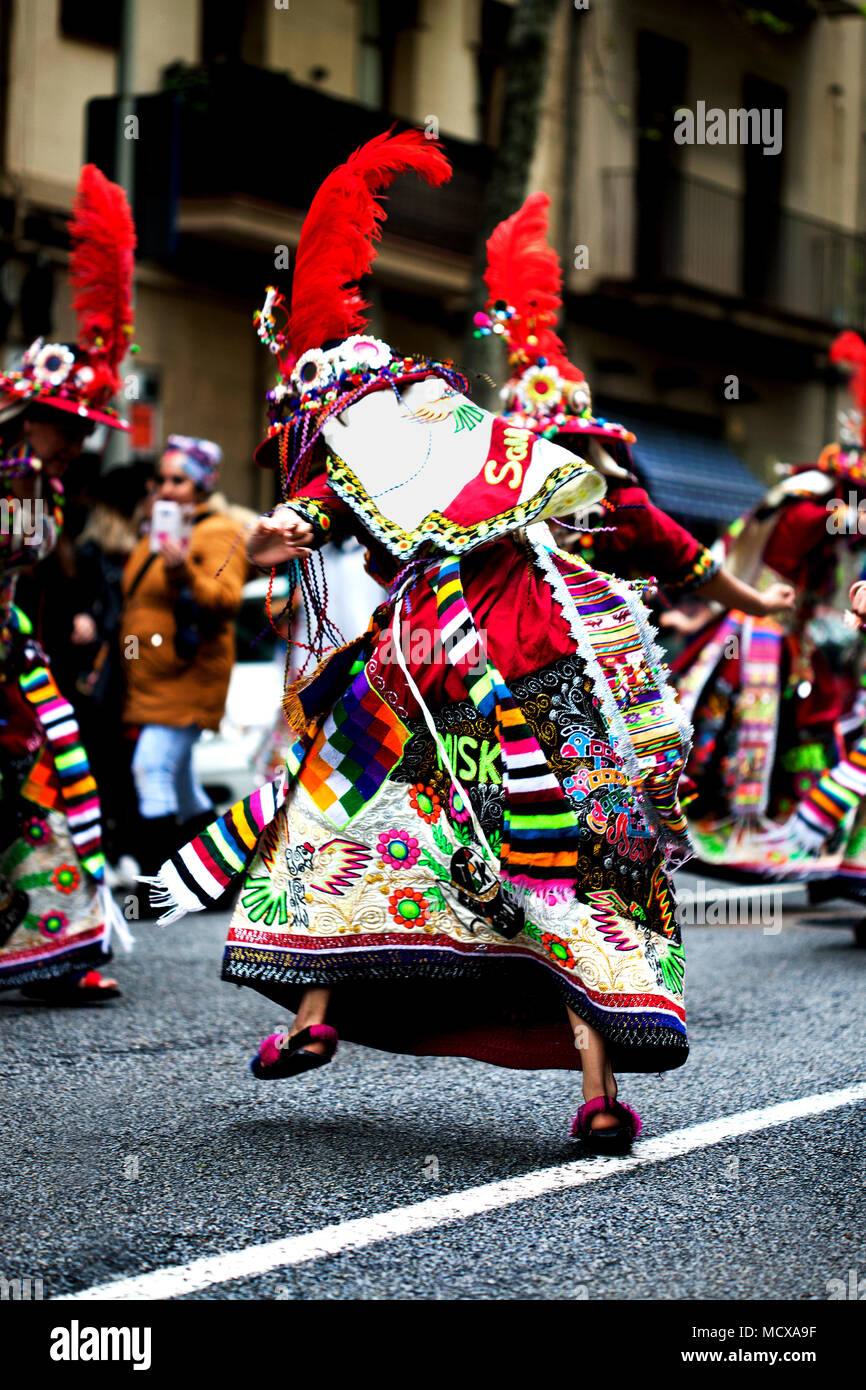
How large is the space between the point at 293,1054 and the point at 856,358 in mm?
5454

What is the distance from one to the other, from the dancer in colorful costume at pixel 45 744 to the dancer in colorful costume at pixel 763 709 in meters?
3.01

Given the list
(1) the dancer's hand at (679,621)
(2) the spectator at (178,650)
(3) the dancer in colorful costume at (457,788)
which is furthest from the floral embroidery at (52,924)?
(1) the dancer's hand at (679,621)

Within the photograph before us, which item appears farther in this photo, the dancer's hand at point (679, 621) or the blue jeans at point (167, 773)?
the blue jeans at point (167, 773)

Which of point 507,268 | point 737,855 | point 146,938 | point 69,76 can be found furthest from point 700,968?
point 69,76

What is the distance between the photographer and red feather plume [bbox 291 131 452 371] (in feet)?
14.1

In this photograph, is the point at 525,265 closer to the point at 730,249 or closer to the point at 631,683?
the point at 631,683

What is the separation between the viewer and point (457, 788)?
156 inches

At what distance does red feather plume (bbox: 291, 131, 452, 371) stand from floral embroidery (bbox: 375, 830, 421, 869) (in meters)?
1.14

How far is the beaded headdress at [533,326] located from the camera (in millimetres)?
5031

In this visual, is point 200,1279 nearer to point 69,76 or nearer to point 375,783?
point 375,783

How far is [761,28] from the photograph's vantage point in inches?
934

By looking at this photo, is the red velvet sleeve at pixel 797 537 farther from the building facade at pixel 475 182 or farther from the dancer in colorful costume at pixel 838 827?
the building facade at pixel 475 182

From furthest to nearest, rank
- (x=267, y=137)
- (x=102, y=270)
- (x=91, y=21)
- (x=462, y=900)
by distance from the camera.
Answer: (x=267, y=137)
(x=91, y=21)
(x=102, y=270)
(x=462, y=900)

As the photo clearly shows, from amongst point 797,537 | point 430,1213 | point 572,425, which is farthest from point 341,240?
point 797,537
